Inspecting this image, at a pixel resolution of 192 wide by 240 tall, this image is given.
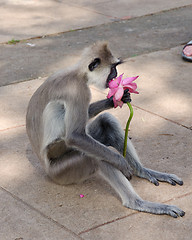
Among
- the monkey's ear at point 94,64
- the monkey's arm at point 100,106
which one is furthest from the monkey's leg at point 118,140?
the monkey's ear at point 94,64

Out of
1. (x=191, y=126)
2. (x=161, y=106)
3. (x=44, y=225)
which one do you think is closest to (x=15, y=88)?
(x=161, y=106)

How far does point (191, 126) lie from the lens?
579 cm

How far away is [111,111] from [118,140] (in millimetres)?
1418

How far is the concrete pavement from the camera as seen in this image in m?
4.21

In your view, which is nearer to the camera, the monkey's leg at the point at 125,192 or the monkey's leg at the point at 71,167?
the monkey's leg at the point at 125,192

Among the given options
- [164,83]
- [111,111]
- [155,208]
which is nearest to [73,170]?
[155,208]

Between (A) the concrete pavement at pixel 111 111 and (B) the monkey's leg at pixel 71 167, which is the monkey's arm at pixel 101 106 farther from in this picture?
(A) the concrete pavement at pixel 111 111

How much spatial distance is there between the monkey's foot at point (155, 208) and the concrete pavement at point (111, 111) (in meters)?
0.05

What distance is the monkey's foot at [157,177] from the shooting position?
475cm

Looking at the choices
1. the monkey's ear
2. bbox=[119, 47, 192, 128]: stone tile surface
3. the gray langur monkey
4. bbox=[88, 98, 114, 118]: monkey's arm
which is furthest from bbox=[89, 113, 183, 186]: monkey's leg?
bbox=[119, 47, 192, 128]: stone tile surface

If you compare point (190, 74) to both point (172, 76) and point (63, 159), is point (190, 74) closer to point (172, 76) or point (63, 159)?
point (172, 76)

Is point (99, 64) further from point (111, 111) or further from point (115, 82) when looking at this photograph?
point (111, 111)

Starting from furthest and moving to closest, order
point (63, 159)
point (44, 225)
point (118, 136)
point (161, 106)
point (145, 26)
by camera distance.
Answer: point (145, 26) → point (161, 106) → point (118, 136) → point (63, 159) → point (44, 225)

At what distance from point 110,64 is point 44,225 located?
137 centimetres
